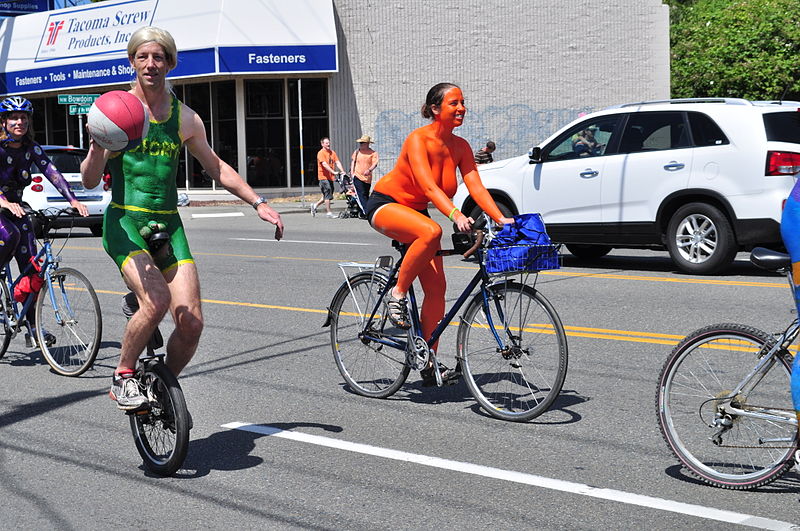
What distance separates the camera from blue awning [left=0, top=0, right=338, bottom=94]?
96.1 feet

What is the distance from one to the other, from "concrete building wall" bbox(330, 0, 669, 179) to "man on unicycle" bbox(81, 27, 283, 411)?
84.8ft

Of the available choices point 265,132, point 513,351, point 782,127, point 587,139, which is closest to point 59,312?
point 513,351

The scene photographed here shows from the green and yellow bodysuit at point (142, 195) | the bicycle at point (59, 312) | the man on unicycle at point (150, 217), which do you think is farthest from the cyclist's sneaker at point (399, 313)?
the bicycle at point (59, 312)

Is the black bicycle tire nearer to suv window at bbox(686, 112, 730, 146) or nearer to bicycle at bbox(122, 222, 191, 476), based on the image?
bicycle at bbox(122, 222, 191, 476)

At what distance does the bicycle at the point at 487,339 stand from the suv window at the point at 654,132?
22.1 feet

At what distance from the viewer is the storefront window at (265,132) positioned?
101 ft

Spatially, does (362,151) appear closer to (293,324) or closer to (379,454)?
(293,324)

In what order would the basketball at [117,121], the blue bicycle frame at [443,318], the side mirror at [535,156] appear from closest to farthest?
1. the basketball at [117,121]
2. the blue bicycle frame at [443,318]
3. the side mirror at [535,156]

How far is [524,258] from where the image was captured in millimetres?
5527

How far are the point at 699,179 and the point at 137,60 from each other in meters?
8.30

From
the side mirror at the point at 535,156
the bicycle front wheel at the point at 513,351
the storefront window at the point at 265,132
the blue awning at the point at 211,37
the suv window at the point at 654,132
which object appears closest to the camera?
the bicycle front wheel at the point at 513,351

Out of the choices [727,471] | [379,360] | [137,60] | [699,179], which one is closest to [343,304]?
[379,360]

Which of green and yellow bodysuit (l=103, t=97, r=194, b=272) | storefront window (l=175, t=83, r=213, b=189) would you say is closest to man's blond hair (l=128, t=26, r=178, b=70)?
green and yellow bodysuit (l=103, t=97, r=194, b=272)

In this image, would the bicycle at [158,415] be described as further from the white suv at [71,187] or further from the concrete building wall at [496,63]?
the concrete building wall at [496,63]
